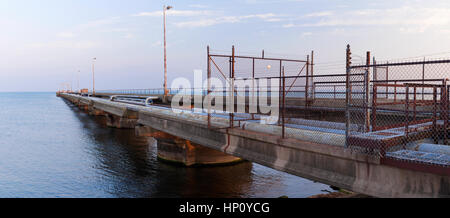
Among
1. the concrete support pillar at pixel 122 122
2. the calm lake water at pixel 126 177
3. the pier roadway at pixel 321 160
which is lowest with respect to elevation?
the calm lake water at pixel 126 177

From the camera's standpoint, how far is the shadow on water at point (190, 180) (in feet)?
52.1

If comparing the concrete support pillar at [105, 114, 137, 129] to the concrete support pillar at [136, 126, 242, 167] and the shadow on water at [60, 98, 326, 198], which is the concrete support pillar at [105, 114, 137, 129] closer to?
the shadow on water at [60, 98, 326, 198]

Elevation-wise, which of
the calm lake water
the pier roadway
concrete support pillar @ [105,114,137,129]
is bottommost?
the calm lake water

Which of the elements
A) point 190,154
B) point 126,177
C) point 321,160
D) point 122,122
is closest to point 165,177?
point 190,154

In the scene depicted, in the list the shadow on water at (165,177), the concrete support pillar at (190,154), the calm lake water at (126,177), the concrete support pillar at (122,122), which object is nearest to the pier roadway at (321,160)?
the shadow on water at (165,177)

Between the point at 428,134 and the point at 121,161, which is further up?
the point at 428,134

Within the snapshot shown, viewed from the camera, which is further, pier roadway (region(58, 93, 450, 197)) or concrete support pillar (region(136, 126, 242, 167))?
concrete support pillar (region(136, 126, 242, 167))

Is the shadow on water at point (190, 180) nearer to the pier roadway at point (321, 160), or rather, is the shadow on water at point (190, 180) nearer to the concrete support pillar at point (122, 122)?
the pier roadway at point (321, 160)

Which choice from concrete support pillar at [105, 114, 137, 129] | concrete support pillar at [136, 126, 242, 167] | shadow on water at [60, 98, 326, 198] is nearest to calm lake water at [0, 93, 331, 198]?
shadow on water at [60, 98, 326, 198]

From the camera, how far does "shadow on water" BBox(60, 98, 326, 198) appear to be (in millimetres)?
15875

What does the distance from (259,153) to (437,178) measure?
506 centimetres
